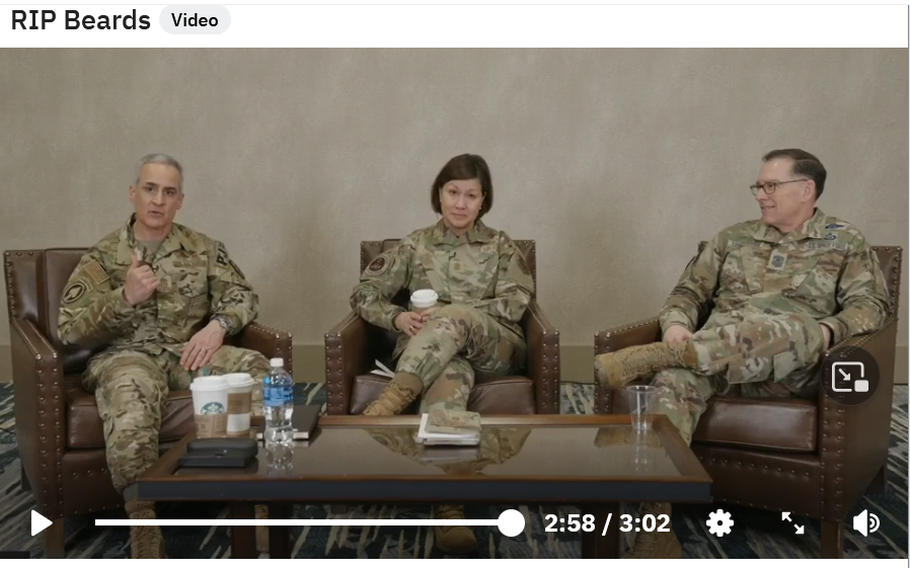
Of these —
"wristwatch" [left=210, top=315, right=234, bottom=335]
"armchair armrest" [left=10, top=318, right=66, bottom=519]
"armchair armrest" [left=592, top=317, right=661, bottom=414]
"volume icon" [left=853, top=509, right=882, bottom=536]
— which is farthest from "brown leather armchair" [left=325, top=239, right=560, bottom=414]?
"volume icon" [left=853, top=509, right=882, bottom=536]

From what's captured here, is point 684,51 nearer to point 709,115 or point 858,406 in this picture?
point 709,115

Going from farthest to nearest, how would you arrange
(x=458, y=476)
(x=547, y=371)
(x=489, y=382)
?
1. (x=489, y=382)
2. (x=547, y=371)
3. (x=458, y=476)

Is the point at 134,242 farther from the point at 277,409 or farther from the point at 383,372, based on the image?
the point at 277,409

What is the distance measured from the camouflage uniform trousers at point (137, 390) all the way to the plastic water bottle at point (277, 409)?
37 cm

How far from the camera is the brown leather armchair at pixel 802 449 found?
2508 millimetres

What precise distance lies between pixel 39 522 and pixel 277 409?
0.89 meters

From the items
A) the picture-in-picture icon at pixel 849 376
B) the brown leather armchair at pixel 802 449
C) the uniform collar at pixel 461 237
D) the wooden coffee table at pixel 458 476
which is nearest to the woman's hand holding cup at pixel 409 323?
the uniform collar at pixel 461 237

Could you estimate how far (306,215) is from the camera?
15.0ft

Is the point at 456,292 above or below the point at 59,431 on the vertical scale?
above

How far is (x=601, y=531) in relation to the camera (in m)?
1.99

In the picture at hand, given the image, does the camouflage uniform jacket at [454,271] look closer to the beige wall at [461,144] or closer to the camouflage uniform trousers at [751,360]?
the camouflage uniform trousers at [751,360]
